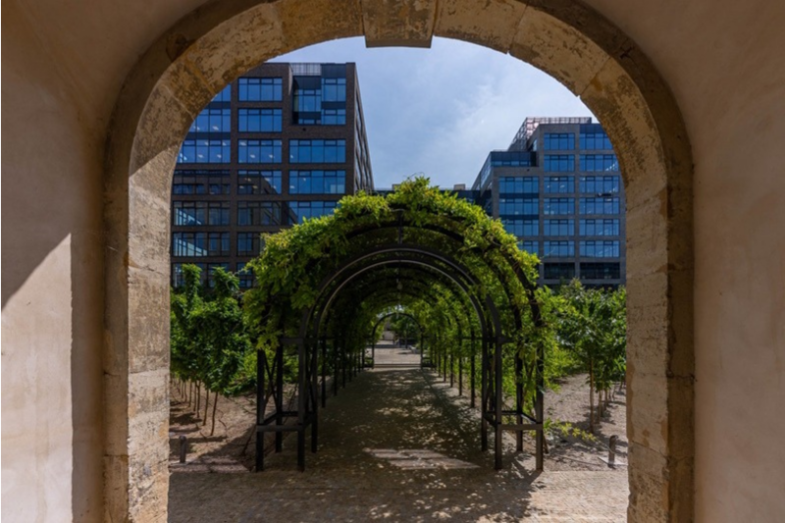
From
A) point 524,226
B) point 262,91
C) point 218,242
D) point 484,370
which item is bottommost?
point 484,370

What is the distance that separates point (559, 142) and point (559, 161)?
7.69ft

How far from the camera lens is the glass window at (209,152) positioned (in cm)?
3381

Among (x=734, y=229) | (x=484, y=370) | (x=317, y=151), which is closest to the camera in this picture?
(x=734, y=229)

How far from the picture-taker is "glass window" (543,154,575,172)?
149 feet

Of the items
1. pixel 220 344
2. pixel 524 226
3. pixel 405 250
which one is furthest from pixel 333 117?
pixel 405 250

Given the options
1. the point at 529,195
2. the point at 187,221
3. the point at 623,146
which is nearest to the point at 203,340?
the point at 623,146

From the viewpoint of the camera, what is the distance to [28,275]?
5.57 feet

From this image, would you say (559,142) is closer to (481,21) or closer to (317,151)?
(317,151)

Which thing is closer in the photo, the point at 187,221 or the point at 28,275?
the point at 28,275

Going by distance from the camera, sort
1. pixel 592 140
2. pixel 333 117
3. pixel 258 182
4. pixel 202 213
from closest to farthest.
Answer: pixel 202 213, pixel 258 182, pixel 333 117, pixel 592 140

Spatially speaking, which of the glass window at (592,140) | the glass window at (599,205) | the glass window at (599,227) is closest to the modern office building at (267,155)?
the glass window at (592,140)

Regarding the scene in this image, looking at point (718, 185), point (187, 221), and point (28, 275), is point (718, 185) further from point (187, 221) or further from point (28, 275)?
point (187, 221)

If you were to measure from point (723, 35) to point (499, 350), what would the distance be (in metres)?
4.88

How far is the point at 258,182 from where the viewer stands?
1326 inches
